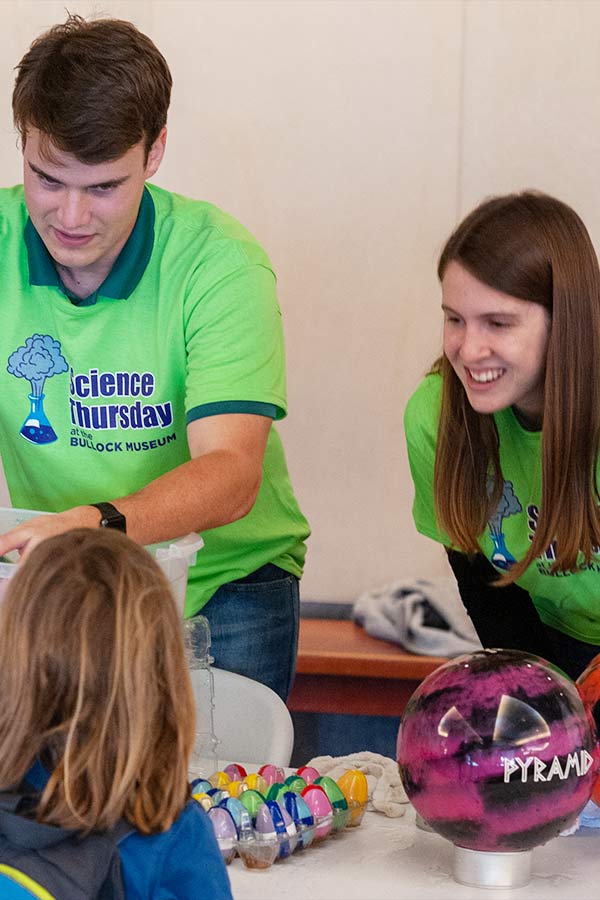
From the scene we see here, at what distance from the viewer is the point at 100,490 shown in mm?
1926

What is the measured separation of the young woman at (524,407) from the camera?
1675 millimetres

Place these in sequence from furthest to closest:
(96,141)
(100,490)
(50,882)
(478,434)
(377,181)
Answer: (377,181) < (100,490) < (478,434) < (96,141) < (50,882)

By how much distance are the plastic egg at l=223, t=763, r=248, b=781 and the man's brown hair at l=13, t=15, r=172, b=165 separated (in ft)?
2.58

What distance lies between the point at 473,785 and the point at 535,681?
0.40 feet

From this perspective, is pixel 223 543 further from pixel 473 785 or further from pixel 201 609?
Answer: pixel 473 785

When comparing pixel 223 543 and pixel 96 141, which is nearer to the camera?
pixel 96 141

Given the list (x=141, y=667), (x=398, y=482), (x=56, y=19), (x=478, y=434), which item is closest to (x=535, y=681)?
(x=141, y=667)

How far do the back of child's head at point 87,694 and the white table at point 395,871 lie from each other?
29 cm

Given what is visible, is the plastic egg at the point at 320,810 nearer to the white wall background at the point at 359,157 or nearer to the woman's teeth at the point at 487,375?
the woman's teeth at the point at 487,375

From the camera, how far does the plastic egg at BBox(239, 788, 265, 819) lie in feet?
4.50

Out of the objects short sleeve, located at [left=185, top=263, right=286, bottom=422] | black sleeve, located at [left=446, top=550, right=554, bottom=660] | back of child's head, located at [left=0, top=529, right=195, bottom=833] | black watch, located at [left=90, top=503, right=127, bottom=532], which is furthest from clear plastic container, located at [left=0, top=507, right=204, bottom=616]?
black sleeve, located at [left=446, top=550, right=554, bottom=660]

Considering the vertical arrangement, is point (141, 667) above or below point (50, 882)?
above

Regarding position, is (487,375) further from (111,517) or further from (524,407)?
(111,517)

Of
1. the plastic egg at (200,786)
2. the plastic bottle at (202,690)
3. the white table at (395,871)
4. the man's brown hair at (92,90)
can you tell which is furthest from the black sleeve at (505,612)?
the man's brown hair at (92,90)
